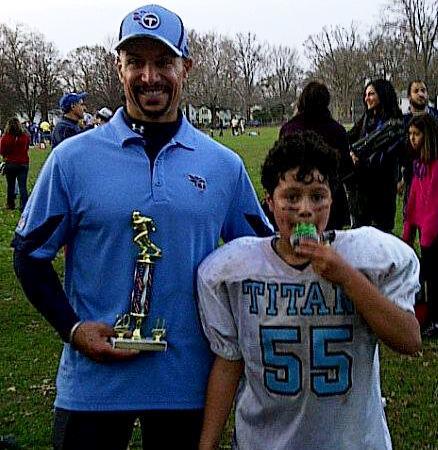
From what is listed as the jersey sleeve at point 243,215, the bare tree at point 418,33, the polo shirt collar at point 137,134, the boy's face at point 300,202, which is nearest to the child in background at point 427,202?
the jersey sleeve at point 243,215

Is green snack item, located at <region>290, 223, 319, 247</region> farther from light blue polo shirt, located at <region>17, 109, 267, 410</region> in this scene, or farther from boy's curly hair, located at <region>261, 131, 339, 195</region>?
light blue polo shirt, located at <region>17, 109, 267, 410</region>

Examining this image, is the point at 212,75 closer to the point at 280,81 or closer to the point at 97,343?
the point at 280,81

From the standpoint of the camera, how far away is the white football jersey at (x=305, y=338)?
7.97 ft

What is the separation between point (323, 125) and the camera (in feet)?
25.9

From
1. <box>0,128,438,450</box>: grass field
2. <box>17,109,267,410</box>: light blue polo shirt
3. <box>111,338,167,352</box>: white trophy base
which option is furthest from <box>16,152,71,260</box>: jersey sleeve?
<box>0,128,438,450</box>: grass field

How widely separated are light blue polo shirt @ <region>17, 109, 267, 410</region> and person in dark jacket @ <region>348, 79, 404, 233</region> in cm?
626

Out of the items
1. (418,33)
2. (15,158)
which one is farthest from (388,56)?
(15,158)

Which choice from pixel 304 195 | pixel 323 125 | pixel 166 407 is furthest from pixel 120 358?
pixel 323 125

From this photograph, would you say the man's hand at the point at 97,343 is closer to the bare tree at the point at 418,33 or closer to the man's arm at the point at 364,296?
the man's arm at the point at 364,296

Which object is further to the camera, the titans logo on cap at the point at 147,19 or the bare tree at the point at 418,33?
the bare tree at the point at 418,33

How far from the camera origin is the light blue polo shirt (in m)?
2.57

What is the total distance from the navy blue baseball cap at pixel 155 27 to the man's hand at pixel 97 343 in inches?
33.9

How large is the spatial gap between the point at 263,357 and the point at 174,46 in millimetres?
973

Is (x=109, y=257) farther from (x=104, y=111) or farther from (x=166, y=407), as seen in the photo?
(x=104, y=111)
